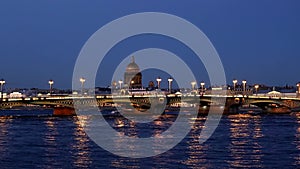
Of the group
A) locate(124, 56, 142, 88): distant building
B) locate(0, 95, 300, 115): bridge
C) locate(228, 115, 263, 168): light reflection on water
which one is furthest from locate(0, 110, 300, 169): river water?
locate(124, 56, 142, 88): distant building

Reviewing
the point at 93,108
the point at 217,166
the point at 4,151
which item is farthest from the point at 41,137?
the point at 93,108

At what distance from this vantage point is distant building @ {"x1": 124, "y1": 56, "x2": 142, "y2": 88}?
174975mm

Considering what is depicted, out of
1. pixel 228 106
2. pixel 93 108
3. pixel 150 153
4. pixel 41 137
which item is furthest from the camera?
pixel 93 108

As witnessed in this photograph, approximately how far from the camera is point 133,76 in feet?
586

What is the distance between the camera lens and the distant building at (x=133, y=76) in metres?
175

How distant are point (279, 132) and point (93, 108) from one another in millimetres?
90261

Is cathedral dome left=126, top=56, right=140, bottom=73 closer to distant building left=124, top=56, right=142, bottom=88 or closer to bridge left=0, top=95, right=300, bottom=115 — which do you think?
distant building left=124, top=56, right=142, bottom=88

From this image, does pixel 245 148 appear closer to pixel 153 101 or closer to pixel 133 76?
pixel 153 101

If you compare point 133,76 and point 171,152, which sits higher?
point 133,76

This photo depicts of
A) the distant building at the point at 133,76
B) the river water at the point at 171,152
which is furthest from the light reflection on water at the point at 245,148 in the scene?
the distant building at the point at 133,76

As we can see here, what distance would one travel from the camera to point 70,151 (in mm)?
37562

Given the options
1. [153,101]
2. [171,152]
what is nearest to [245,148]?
[171,152]

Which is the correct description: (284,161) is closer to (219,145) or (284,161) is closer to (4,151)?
(219,145)

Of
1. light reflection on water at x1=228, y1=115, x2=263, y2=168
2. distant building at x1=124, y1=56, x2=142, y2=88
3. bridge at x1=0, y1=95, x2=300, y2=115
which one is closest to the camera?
→ light reflection on water at x1=228, y1=115, x2=263, y2=168
